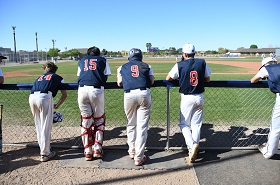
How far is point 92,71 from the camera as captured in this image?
394 centimetres

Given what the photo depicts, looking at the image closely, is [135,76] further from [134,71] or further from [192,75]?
[192,75]

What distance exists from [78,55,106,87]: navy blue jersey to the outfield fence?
1.23 feet

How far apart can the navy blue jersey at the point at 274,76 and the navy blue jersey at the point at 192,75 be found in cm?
106

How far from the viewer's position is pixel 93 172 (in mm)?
3713

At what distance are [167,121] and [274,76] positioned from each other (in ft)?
6.36

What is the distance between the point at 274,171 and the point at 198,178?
1.21m

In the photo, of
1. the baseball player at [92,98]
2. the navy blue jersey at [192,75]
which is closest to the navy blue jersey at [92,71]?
the baseball player at [92,98]

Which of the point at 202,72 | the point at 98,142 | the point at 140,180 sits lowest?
the point at 140,180

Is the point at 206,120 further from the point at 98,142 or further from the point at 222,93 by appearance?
the point at 222,93

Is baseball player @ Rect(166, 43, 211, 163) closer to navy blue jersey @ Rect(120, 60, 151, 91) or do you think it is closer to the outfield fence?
the outfield fence

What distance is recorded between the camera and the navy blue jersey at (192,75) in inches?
155

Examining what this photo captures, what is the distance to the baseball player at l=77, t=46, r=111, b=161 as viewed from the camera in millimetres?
3918

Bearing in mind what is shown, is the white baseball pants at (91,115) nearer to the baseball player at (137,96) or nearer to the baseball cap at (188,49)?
the baseball player at (137,96)

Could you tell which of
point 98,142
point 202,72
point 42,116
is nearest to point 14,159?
point 42,116
